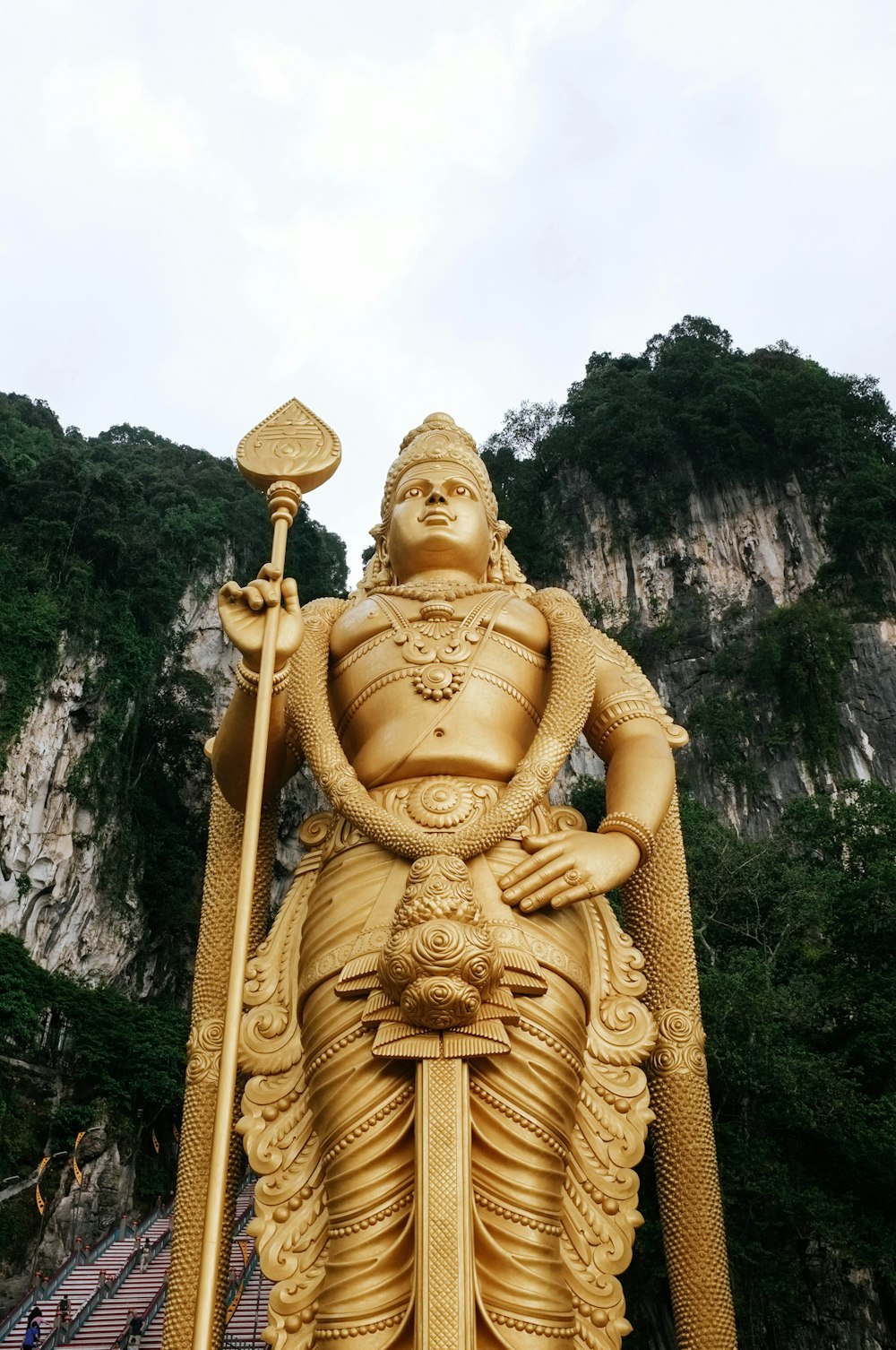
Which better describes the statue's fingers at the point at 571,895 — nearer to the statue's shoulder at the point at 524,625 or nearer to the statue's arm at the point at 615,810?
the statue's arm at the point at 615,810

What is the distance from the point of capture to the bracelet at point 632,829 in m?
3.73

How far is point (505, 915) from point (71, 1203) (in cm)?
1593

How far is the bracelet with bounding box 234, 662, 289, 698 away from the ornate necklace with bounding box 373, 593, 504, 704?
0.49 meters

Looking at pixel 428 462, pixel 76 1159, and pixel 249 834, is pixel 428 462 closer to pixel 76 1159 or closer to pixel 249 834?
pixel 249 834

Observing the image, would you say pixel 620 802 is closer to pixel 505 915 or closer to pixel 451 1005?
pixel 505 915

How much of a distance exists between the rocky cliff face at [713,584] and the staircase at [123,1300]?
45.0 ft

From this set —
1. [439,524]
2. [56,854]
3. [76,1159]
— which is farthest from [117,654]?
[439,524]

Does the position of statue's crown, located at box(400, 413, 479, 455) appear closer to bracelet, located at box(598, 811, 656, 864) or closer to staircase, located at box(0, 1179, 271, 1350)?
bracelet, located at box(598, 811, 656, 864)

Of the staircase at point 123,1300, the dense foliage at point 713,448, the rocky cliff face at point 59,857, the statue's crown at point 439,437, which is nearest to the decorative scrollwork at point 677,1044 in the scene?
the statue's crown at point 439,437

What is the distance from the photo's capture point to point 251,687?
152 inches

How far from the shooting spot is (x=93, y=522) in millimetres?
23219

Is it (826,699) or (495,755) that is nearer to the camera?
(495,755)

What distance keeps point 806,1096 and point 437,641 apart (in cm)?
592

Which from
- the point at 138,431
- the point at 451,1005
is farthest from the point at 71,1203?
the point at 138,431
